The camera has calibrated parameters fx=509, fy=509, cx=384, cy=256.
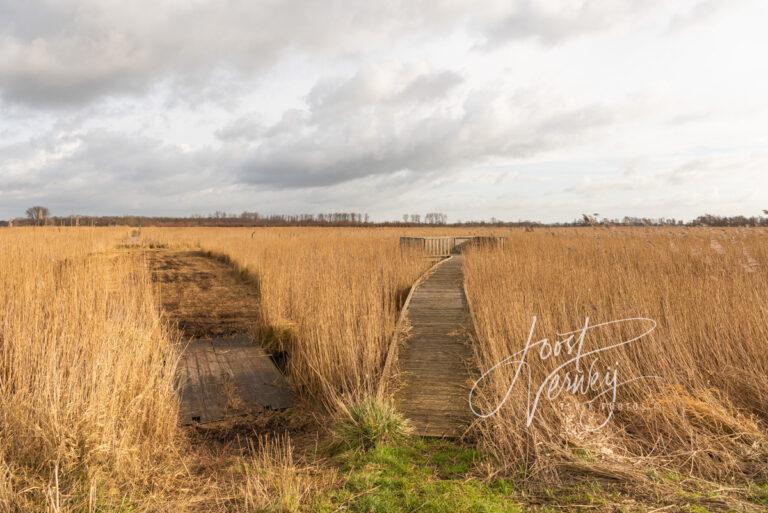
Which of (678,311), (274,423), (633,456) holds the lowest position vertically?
(274,423)

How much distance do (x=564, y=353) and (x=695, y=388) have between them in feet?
3.81

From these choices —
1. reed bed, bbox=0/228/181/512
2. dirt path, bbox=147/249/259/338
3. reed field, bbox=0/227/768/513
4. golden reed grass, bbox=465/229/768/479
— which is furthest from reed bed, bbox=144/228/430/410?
reed bed, bbox=0/228/181/512

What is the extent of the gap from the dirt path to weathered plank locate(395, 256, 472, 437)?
2.91 m

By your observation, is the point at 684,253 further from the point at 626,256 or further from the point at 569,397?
the point at 569,397

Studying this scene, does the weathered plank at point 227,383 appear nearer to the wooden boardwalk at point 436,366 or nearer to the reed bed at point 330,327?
the reed bed at point 330,327

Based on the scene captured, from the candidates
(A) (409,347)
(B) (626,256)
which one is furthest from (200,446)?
(B) (626,256)

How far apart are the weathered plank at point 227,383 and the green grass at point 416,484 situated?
1.94m

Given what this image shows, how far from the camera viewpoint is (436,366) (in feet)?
19.0

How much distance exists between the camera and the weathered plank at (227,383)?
5.41 meters

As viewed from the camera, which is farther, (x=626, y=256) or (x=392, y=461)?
(x=626, y=256)

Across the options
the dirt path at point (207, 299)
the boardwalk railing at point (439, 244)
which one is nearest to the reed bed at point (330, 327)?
the dirt path at point (207, 299)

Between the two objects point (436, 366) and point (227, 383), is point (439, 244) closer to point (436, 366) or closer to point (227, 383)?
point (436, 366)

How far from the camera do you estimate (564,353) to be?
16.9ft

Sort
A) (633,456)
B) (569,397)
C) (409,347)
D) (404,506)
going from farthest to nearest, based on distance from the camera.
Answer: (409,347), (569,397), (633,456), (404,506)
